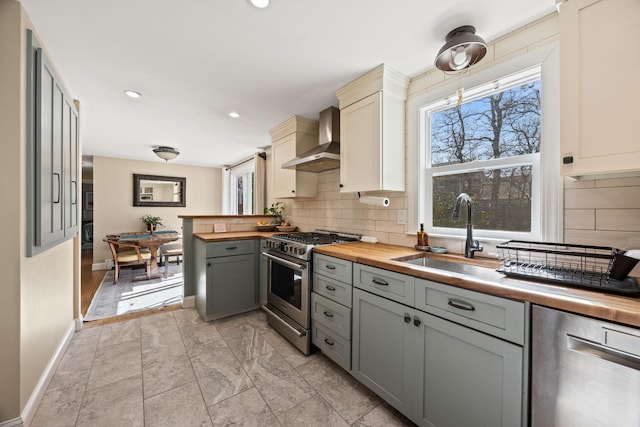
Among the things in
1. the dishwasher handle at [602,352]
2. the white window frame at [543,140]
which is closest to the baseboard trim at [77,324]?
the white window frame at [543,140]

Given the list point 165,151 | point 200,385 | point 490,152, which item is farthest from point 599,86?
point 165,151

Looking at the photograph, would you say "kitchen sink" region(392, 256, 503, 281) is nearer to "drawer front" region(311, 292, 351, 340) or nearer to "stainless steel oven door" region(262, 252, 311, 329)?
"drawer front" region(311, 292, 351, 340)

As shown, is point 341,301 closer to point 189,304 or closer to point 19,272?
point 19,272

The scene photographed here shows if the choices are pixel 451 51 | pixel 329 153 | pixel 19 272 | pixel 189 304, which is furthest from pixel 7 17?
pixel 189 304

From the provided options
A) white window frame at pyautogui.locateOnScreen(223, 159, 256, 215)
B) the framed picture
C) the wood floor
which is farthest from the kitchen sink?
the framed picture

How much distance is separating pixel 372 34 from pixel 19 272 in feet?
8.23

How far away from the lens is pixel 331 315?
1962mm

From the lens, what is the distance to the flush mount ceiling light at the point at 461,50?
147 cm

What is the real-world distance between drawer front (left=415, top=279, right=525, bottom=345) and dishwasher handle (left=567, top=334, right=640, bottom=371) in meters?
0.15

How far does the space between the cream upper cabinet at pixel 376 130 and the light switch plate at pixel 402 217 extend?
0.20 meters

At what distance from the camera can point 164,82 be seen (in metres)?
2.28

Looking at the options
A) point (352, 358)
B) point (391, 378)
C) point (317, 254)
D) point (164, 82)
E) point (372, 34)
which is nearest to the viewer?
point (391, 378)

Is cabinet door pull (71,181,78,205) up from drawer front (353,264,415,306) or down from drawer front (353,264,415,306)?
up

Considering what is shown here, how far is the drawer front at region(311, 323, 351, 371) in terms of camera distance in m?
1.83
